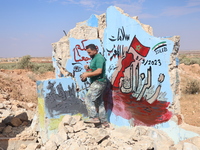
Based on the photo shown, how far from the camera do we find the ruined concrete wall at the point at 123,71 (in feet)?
14.2

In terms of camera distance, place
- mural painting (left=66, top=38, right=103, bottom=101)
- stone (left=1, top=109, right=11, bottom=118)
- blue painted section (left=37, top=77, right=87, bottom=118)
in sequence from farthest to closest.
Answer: stone (left=1, top=109, right=11, bottom=118) → mural painting (left=66, top=38, right=103, bottom=101) → blue painted section (left=37, top=77, right=87, bottom=118)

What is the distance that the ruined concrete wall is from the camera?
14.2ft

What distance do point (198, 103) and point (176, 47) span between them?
294 inches

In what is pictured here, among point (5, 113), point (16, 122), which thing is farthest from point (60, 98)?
point (5, 113)

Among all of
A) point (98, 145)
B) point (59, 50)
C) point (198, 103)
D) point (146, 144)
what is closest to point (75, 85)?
point (59, 50)

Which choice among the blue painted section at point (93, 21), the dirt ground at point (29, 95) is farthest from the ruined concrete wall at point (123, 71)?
the dirt ground at point (29, 95)

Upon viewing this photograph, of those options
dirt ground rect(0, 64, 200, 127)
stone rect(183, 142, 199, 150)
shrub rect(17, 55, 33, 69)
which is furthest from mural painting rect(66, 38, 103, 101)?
shrub rect(17, 55, 33, 69)

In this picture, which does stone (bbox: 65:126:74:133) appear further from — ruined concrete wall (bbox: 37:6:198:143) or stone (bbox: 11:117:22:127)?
stone (bbox: 11:117:22:127)

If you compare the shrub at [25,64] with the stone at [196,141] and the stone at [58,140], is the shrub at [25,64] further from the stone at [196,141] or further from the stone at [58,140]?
the stone at [196,141]

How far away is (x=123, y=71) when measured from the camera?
16.8ft

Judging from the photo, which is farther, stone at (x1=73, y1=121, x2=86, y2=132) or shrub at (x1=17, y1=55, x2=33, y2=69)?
shrub at (x1=17, y1=55, x2=33, y2=69)

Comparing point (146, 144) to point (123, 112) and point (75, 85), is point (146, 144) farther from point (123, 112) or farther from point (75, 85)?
point (75, 85)

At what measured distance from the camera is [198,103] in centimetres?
1067

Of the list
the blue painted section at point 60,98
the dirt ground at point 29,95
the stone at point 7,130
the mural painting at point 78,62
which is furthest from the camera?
the dirt ground at point 29,95
